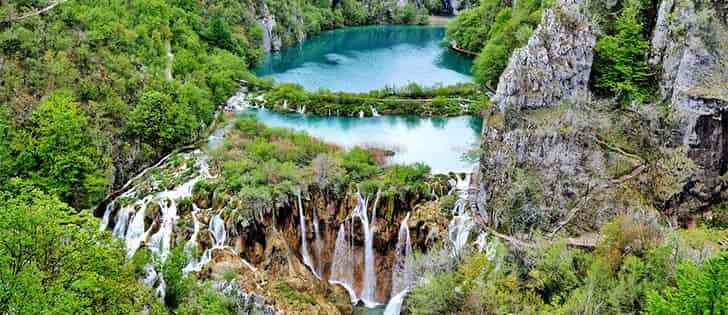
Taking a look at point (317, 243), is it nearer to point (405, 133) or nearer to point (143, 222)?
point (143, 222)

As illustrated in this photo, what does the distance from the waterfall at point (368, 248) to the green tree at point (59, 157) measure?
1182 cm

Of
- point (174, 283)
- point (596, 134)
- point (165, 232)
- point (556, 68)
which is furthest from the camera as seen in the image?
point (556, 68)

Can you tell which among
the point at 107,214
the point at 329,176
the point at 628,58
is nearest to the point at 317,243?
the point at 329,176

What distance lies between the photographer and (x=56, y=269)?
18922 millimetres

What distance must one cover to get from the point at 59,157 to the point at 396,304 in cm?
1639

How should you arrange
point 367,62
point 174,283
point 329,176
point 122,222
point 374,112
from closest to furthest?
point 174,283 → point 122,222 → point 329,176 → point 374,112 → point 367,62

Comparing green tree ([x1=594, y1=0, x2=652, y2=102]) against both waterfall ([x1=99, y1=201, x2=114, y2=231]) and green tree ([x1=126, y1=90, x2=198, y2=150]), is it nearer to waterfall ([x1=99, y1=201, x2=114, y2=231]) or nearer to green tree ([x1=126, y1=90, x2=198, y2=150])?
green tree ([x1=126, y1=90, x2=198, y2=150])

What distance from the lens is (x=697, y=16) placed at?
26422 millimetres

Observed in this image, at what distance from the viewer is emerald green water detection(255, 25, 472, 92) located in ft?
175

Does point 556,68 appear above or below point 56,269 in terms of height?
above

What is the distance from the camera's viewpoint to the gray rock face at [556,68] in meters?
29.2

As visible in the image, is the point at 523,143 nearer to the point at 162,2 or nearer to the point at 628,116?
the point at 628,116

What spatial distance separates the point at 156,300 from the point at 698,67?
845 inches

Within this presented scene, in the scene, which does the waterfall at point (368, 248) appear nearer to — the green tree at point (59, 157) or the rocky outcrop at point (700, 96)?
the green tree at point (59, 157)
